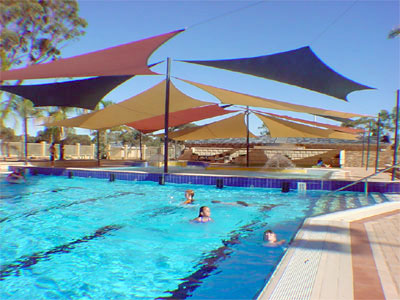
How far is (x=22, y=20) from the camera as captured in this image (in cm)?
2169

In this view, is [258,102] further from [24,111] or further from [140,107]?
[24,111]

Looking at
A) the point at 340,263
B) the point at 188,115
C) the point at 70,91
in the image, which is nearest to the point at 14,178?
the point at 70,91

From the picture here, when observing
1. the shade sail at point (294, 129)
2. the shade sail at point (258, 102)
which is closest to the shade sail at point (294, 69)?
the shade sail at point (258, 102)

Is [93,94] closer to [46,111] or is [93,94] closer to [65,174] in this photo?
[65,174]

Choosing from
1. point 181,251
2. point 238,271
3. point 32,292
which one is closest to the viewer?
point 32,292

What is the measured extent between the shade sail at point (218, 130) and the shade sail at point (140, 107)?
363 centimetres

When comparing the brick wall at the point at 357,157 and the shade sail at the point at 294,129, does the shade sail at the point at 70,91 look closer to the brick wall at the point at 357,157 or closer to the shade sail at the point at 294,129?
the shade sail at the point at 294,129

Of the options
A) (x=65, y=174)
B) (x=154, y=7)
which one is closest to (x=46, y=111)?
(x=65, y=174)

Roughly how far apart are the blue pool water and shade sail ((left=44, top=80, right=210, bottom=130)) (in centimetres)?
408

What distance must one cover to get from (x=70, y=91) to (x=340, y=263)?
991 cm

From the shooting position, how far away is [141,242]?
16.0ft

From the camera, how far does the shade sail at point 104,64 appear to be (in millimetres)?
6926

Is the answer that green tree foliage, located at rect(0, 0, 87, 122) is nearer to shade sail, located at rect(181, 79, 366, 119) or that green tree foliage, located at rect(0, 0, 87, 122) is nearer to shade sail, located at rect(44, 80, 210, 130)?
shade sail, located at rect(44, 80, 210, 130)

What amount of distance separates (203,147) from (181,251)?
2066 centimetres
